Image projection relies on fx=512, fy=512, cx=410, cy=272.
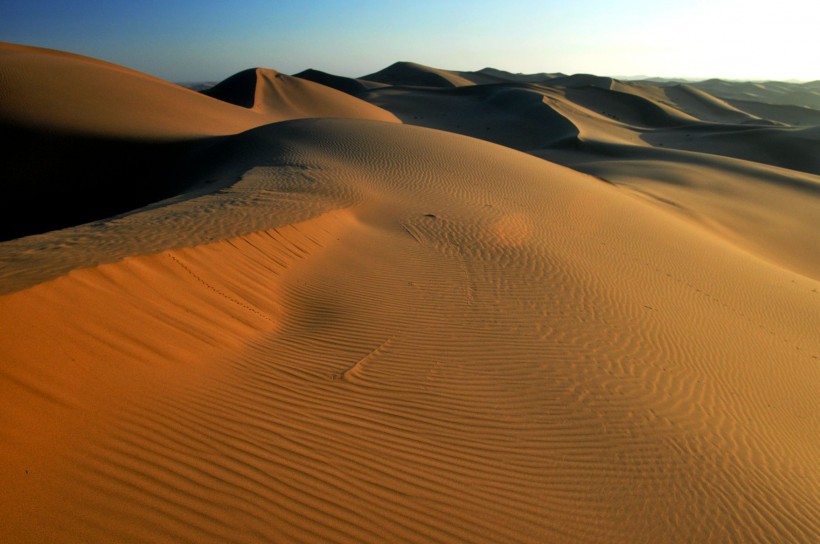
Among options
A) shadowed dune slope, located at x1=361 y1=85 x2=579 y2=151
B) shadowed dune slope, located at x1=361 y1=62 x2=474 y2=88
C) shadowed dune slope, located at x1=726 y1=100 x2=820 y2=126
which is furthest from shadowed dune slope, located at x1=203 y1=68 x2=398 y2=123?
shadowed dune slope, located at x1=726 y1=100 x2=820 y2=126

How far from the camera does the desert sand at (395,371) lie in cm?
315

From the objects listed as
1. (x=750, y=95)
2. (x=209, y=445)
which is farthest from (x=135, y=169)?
(x=750, y=95)

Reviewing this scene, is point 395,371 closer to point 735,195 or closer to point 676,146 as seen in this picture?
point 735,195

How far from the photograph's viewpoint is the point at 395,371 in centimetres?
496

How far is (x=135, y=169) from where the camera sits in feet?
50.1

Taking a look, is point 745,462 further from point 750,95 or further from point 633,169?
point 750,95

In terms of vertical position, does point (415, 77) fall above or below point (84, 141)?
above

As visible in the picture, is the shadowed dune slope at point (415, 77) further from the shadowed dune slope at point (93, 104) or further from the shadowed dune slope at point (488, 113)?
the shadowed dune slope at point (93, 104)

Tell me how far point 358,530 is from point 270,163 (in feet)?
34.1

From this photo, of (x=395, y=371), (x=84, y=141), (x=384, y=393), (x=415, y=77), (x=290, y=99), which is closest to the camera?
(x=384, y=393)

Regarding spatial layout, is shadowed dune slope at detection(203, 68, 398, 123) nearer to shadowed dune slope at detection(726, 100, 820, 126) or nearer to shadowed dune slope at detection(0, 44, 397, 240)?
shadowed dune slope at detection(0, 44, 397, 240)

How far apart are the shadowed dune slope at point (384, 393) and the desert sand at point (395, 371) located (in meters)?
0.02

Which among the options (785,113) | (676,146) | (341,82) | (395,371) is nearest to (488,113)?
(676,146)

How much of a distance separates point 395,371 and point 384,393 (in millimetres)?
425
